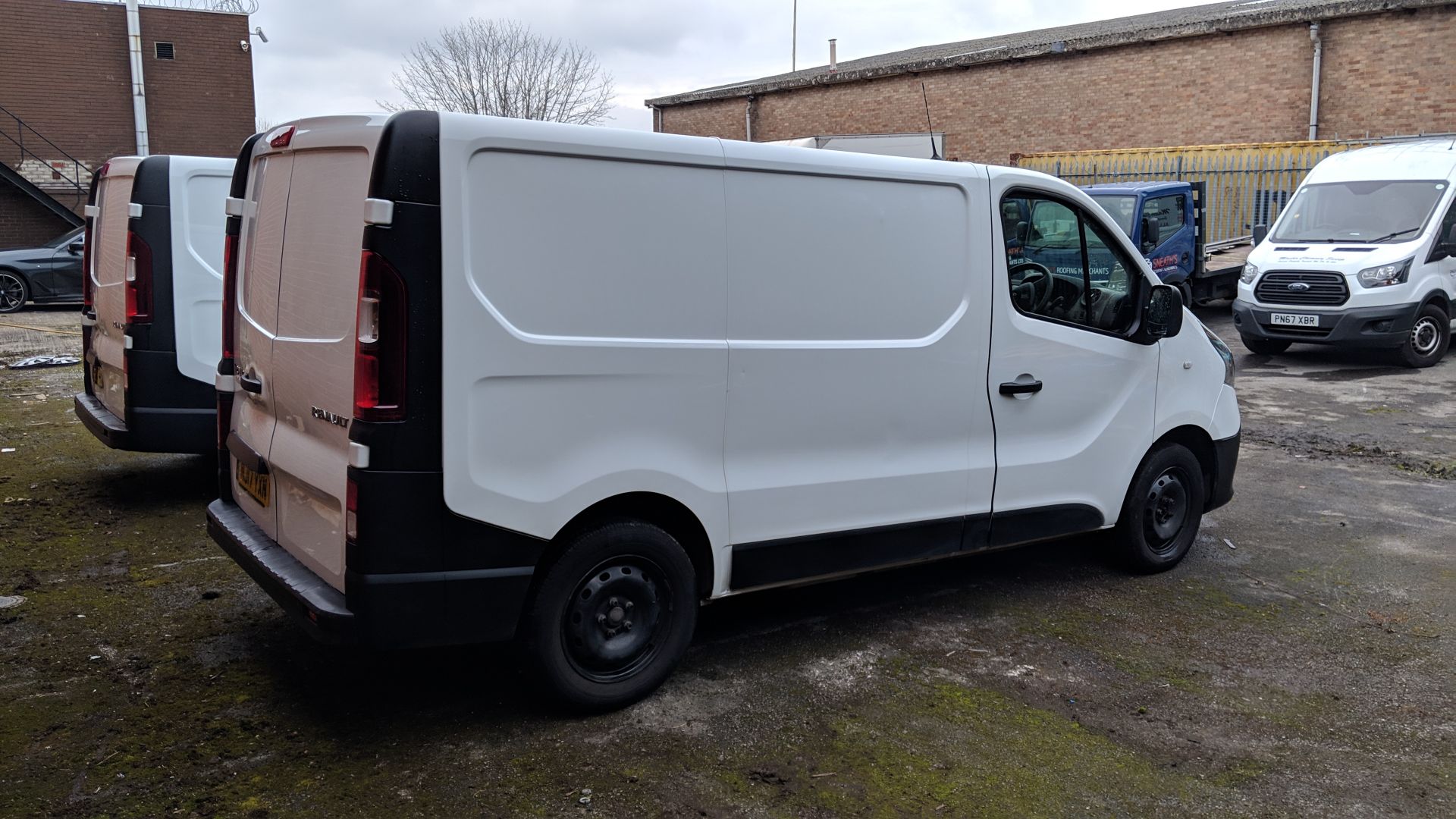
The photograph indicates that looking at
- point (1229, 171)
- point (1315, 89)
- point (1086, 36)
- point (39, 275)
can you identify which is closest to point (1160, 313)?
point (1229, 171)

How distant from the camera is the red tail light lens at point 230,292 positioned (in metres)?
4.43

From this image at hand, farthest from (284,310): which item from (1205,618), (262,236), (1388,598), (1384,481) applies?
(1384,481)

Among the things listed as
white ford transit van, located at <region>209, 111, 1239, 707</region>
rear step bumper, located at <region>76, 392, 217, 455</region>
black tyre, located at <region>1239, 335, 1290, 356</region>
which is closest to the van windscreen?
black tyre, located at <region>1239, 335, 1290, 356</region>

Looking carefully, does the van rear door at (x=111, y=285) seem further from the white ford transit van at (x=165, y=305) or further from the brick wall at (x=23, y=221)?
the brick wall at (x=23, y=221)

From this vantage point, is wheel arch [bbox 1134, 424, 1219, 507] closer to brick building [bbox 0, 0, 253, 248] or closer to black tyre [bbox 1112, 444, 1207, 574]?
black tyre [bbox 1112, 444, 1207, 574]

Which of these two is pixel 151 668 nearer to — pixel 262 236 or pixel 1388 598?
pixel 262 236

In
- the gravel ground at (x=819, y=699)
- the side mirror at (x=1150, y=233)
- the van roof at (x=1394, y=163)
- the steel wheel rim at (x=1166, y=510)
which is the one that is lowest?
the gravel ground at (x=819, y=699)

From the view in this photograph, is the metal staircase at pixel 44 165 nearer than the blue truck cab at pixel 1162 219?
No

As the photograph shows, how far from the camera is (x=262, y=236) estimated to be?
4172 mm

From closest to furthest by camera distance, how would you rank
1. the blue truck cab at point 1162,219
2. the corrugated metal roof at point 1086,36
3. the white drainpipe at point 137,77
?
the blue truck cab at point 1162,219 → the corrugated metal roof at point 1086,36 → the white drainpipe at point 137,77

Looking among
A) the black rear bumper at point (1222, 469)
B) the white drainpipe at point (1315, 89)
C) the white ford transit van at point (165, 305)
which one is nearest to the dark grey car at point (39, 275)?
the white ford transit van at point (165, 305)

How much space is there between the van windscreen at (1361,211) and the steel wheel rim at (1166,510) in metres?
9.61

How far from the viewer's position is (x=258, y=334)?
13.7 feet

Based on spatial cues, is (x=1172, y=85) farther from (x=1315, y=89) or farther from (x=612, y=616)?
(x=612, y=616)
